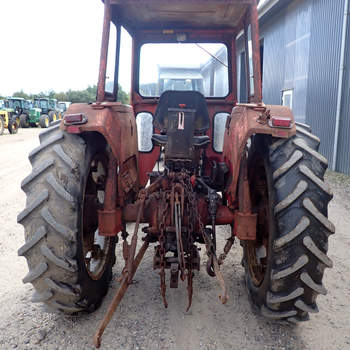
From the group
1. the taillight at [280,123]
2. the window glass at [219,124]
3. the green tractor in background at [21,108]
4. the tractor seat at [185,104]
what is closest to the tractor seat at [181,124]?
the tractor seat at [185,104]

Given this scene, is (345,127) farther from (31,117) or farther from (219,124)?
(31,117)

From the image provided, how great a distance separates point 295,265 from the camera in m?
2.30

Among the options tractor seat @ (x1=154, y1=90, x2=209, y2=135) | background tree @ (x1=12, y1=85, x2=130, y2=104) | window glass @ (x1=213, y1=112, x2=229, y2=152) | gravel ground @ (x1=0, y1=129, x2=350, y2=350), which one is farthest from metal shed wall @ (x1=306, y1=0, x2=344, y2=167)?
background tree @ (x1=12, y1=85, x2=130, y2=104)

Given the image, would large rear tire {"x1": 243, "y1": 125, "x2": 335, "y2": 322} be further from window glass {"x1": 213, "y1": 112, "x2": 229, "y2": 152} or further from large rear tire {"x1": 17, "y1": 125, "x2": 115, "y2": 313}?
window glass {"x1": 213, "y1": 112, "x2": 229, "y2": 152}

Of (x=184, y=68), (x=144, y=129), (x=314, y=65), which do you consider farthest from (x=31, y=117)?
(x=184, y=68)

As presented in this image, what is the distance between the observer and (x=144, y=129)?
168 inches

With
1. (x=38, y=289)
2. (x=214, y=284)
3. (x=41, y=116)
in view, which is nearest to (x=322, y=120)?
(x=214, y=284)

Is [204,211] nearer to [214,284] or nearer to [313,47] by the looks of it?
[214,284]

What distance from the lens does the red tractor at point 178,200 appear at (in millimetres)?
2320

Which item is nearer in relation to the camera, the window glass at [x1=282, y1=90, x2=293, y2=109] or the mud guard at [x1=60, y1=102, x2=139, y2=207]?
the mud guard at [x1=60, y1=102, x2=139, y2=207]

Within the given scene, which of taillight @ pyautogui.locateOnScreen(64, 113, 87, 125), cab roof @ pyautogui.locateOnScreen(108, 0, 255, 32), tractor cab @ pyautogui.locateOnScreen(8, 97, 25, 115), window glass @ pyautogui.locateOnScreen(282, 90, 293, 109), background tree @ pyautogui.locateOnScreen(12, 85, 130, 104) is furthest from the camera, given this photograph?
background tree @ pyautogui.locateOnScreen(12, 85, 130, 104)

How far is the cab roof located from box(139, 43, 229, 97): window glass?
245mm

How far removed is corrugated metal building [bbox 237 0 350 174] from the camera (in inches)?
339

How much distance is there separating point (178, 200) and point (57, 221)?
2.68 feet
